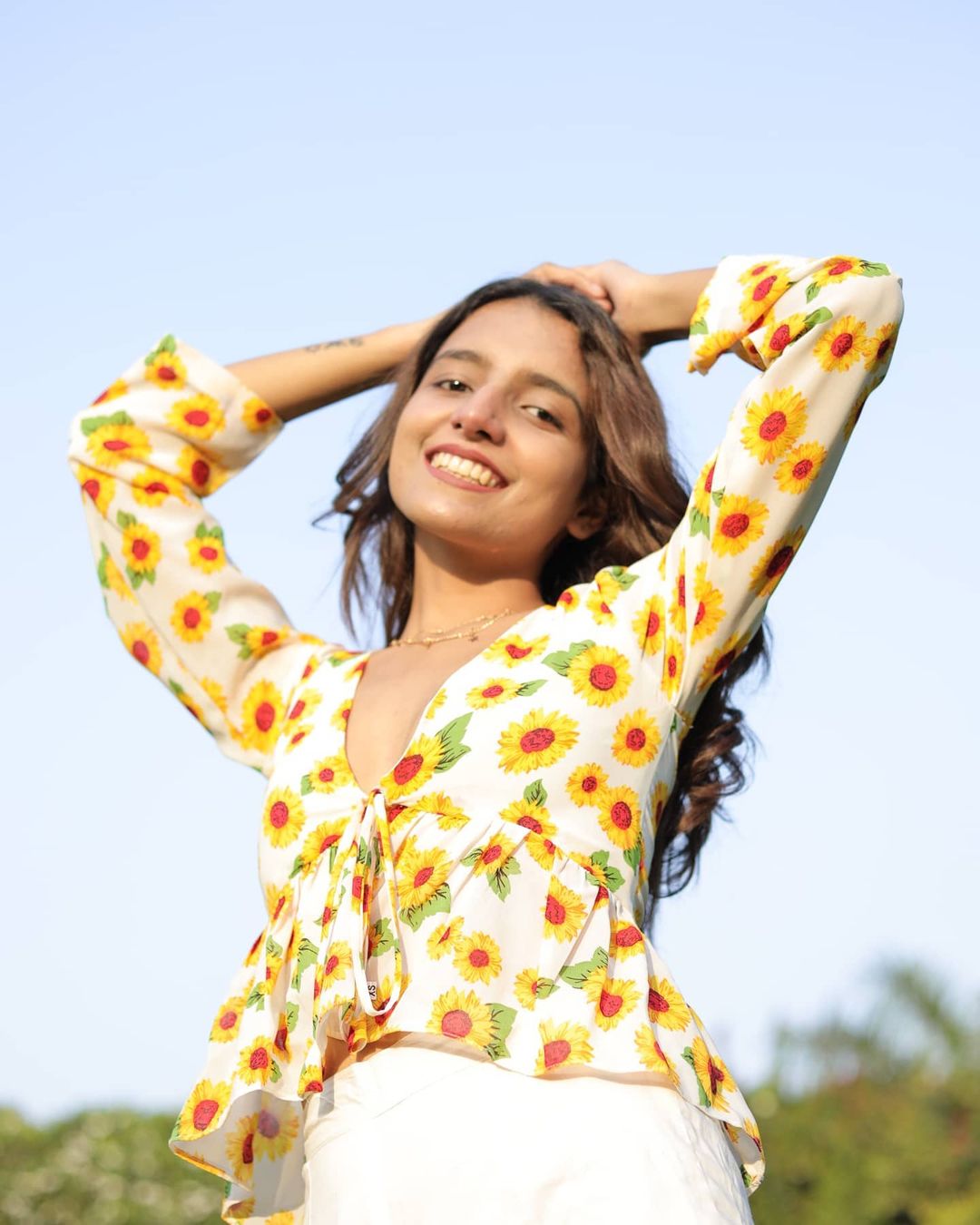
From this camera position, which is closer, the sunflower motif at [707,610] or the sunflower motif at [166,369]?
the sunflower motif at [707,610]

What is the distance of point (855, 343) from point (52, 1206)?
7.37 m

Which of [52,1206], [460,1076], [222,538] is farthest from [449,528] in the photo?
[52,1206]

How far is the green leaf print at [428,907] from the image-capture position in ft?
8.13

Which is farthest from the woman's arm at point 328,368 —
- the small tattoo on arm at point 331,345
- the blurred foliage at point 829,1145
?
the blurred foliage at point 829,1145

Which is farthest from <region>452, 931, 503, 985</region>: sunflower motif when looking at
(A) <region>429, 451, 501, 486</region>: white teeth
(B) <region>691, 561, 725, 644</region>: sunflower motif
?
(A) <region>429, 451, 501, 486</region>: white teeth

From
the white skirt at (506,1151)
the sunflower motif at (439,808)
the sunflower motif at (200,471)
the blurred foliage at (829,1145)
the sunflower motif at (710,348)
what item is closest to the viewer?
the white skirt at (506,1151)

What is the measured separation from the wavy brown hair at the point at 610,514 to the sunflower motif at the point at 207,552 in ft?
0.99

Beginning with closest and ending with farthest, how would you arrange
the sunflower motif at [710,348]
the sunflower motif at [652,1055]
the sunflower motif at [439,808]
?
the sunflower motif at [652,1055] < the sunflower motif at [439,808] < the sunflower motif at [710,348]

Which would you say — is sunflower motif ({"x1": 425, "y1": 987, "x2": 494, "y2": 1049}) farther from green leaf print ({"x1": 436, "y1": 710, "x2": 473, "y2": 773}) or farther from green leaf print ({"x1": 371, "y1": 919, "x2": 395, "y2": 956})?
green leaf print ({"x1": 436, "y1": 710, "x2": 473, "y2": 773})

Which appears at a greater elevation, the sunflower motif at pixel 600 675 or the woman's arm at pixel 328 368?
the woman's arm at pixel 328 368

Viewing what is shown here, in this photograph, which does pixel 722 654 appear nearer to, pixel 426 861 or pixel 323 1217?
pixel 426 861

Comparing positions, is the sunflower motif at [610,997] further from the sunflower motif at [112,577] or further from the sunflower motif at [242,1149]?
the sunflower motif at [112,577]

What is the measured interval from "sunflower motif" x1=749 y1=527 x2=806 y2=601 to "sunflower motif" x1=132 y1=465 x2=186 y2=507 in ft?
4.10

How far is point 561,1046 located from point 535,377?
1.35 metres
